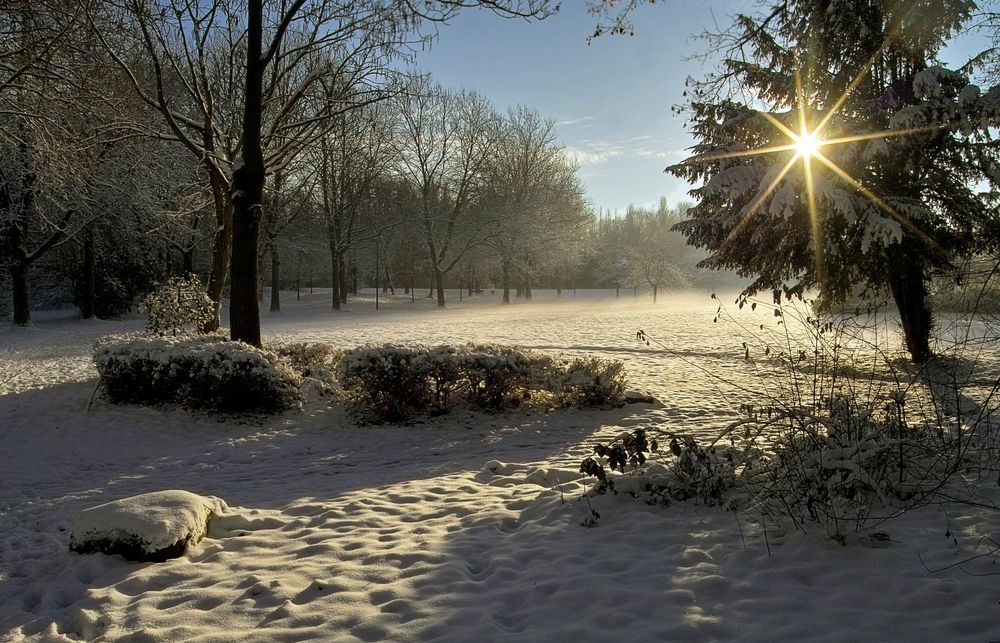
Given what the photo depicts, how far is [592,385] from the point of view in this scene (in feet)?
26.6

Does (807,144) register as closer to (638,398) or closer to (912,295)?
(912,295)

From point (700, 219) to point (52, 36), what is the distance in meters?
12.7

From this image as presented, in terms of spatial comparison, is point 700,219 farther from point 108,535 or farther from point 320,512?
point 108,535

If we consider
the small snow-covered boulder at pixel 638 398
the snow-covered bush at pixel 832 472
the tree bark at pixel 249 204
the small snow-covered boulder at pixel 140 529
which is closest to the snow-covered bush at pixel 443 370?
the small snow-covered boulder at pixel 638 398

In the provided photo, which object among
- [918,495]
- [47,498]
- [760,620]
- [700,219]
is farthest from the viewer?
[700,219]

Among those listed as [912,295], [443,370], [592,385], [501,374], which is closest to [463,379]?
[443,370]

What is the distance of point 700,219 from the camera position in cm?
1298

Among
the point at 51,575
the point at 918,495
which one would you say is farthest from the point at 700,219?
the point at 51,575

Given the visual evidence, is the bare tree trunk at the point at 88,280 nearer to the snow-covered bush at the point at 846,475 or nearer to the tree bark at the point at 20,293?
the tree bark at the point at 20,293

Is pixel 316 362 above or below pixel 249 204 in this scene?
below

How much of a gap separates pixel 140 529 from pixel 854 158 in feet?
38.8

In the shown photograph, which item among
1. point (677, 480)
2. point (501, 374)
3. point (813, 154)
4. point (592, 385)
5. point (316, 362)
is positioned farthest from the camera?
point (316, 362)

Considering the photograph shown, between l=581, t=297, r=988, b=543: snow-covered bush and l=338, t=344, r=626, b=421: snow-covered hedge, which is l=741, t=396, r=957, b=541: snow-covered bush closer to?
l=581, t=297, r=988, b=543: snow-covered bush

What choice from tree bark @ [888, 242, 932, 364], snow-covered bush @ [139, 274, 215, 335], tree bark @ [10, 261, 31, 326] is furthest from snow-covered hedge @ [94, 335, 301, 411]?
tree bark @ [10, 261, 31, 326]
